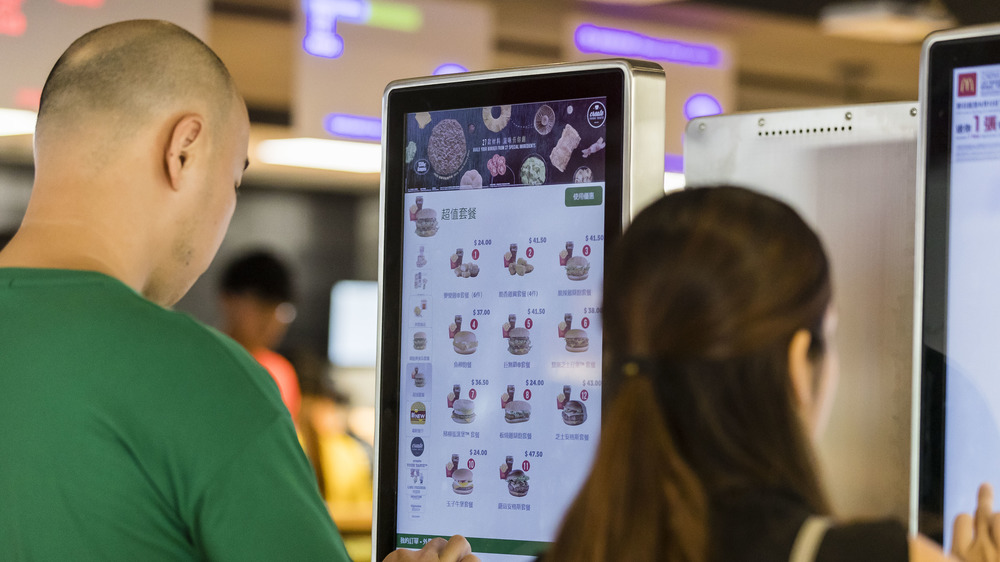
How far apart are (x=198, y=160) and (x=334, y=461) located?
11.4 feet

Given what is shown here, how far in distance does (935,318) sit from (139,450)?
776 millimetres

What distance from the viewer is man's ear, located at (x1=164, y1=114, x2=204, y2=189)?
1.29m

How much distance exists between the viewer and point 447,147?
1.24m

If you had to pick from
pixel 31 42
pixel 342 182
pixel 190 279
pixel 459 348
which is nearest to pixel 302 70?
pixel 31 42

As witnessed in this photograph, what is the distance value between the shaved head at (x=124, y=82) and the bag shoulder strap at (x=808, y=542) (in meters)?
0.88

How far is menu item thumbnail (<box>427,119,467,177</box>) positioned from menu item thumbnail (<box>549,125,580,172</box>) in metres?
0.12

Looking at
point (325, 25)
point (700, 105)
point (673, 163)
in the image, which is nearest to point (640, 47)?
point (700, 105)

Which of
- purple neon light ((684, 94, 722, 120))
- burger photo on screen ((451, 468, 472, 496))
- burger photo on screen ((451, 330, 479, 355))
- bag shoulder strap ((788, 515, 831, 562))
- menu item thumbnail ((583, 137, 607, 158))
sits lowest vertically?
burger photo on screen ((451, 468, 472, 496))

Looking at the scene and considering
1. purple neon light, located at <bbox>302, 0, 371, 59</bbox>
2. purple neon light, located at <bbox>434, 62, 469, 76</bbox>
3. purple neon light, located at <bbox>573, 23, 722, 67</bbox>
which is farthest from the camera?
purple neon light, located at <bbox>573, 23, 722, 67</bbox>

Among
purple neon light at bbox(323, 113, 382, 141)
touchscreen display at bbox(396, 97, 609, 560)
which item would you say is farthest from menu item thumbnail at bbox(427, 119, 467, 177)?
purple neon light at bbox(323, 113, 382, 141)

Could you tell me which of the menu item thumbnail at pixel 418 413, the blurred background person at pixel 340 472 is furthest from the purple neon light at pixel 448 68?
the menu item thumbnail at pixel 418 413

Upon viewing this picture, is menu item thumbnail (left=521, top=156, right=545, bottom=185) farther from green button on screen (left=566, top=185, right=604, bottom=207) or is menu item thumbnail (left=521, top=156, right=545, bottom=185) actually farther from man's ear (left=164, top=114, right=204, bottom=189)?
man's ear (left=164, top=114, right=204, bottom=189)

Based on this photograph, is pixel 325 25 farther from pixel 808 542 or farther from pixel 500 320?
pixel 808 542

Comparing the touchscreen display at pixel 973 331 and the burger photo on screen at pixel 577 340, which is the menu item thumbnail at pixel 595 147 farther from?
the touchscreen display at pixel 973 331
